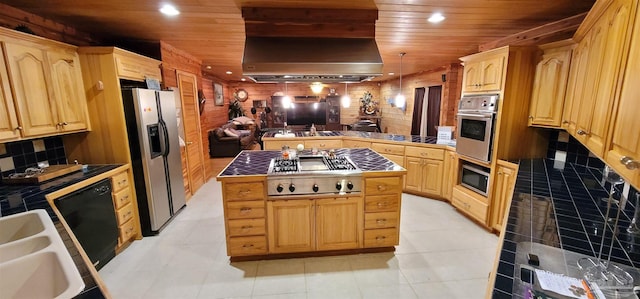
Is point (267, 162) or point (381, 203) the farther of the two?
point (267, 162)

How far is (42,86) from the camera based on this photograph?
226cm

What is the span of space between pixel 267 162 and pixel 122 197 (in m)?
1.52

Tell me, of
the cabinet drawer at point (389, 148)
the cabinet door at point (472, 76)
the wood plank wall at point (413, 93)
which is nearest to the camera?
the cabinet door at point (472, 76)

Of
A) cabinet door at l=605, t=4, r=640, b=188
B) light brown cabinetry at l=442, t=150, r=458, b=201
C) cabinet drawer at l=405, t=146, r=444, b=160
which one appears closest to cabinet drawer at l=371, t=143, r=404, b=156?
cabinet drawer at l=405, t=146, r=444, b=160

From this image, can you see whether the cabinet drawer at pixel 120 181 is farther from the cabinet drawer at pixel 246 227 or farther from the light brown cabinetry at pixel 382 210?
the light brown cabinetry at pixel 382 210

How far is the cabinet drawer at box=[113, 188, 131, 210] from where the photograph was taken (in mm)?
2643

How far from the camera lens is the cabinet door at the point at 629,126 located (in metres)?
0.82

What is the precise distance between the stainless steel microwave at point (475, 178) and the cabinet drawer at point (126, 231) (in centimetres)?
398

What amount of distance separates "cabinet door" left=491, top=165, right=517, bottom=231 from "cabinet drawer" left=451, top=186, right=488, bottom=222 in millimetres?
107

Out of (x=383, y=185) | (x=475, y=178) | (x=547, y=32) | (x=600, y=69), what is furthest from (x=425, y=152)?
(x=600, y=69)

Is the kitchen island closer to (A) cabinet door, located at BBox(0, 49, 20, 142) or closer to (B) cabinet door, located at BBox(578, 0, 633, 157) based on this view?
(B) cabinet door, located at BBox(578, 0, 633, 157)

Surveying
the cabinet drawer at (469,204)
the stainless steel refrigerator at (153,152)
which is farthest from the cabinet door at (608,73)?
the stainless steel refrigerator at (153,152)

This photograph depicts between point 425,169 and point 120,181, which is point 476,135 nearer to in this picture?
point 425,169

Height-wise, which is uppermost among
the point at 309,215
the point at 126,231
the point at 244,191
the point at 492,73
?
the point at 492,73
